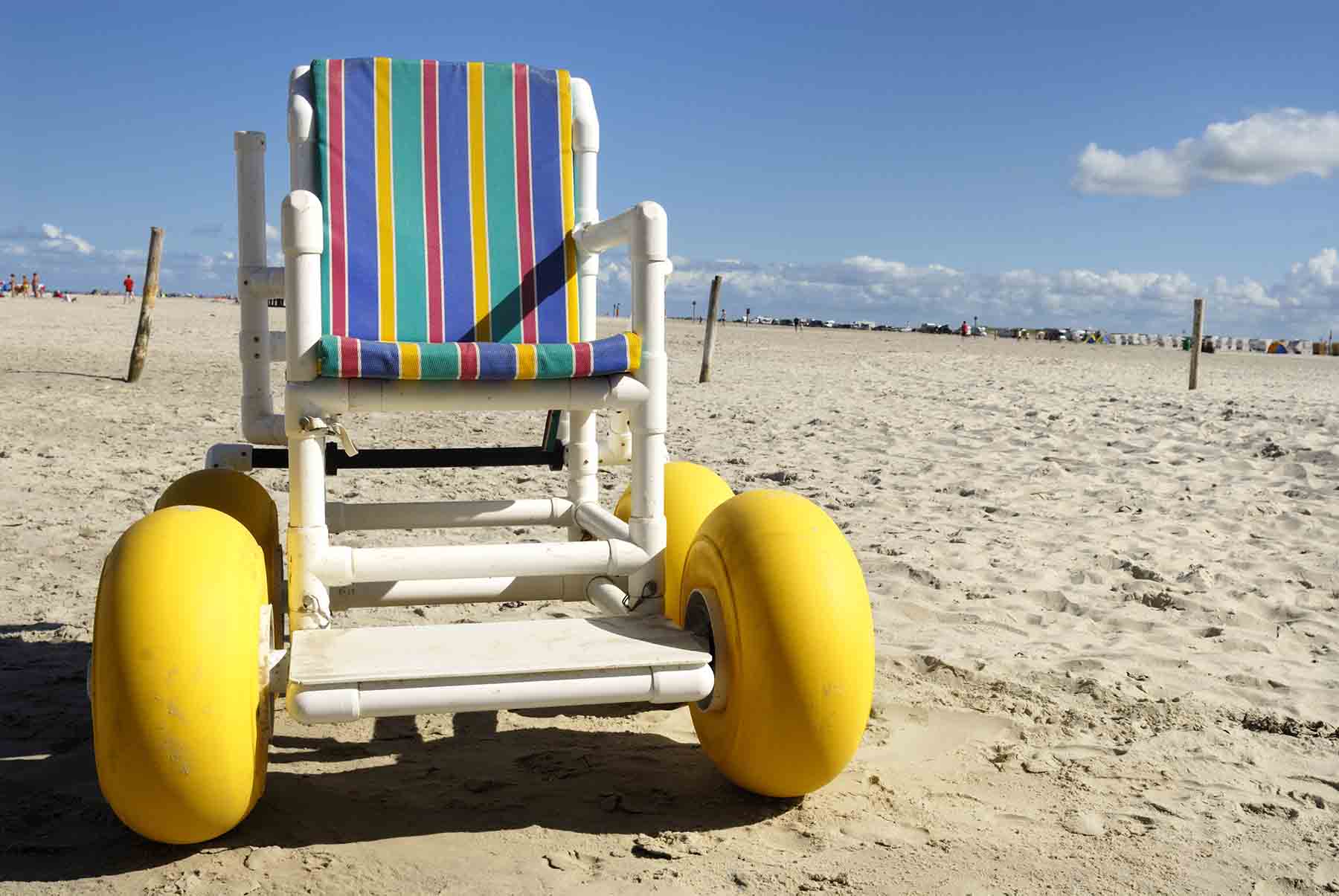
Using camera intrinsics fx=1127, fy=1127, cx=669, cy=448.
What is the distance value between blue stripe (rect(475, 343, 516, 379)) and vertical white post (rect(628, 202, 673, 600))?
336mm

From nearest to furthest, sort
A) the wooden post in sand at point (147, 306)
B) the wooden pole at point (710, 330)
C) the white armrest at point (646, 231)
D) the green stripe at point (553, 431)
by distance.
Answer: the white armrest at point (646, 231), the green stripe at point (553, 431), the wooden post in sand at point (147, 306), the wooden pole at point (710, 330)

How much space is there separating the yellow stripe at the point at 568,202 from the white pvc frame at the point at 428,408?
0.02m

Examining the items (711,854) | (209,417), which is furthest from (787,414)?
(711,854)

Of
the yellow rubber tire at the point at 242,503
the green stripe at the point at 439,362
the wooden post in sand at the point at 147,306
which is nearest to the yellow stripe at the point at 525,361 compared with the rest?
the green stripe at the point at 439,362

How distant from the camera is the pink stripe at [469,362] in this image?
7.93ft

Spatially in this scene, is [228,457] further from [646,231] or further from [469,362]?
[646,231]

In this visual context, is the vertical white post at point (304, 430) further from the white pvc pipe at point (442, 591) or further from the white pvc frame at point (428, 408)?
the white pvc pipe at point (442, 591)

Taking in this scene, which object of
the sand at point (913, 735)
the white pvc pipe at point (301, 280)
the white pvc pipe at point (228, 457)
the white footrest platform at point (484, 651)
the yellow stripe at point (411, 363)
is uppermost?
the white pvc pipe at point (301, 280)

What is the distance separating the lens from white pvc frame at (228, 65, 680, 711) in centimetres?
245

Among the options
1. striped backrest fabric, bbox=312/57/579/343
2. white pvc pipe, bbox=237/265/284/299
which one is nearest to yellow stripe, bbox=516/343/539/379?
striped backrest fabric, bbox=312/57/579/343

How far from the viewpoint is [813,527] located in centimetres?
236

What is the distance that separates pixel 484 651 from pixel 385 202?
1307 millimetres

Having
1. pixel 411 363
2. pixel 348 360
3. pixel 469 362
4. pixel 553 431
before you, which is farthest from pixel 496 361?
pixel 553 431

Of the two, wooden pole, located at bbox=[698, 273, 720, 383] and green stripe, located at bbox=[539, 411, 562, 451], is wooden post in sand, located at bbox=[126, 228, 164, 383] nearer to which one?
wooden pole, located at bbox=[698, 273, 720, 383]
